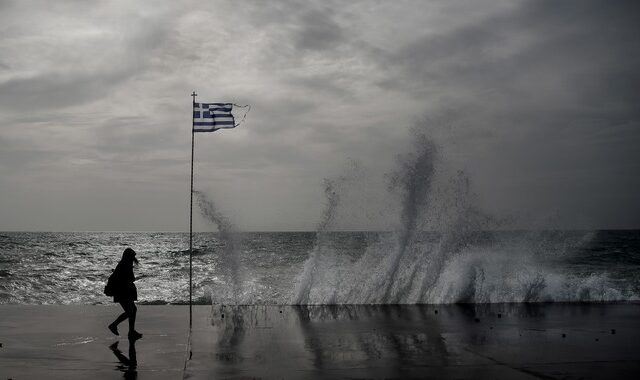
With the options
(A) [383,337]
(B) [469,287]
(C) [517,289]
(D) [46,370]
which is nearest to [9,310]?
(D) [46,370]

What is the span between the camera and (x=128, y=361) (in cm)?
826

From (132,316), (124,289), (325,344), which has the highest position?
(124,289)

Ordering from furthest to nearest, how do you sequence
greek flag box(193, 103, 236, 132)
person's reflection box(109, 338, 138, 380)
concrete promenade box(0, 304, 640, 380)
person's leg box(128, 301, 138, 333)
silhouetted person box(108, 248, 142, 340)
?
greek flag box(193, 103, 236, 132)
silhouetted person box(108, 248, 142, 340)
person's leg box(128, 301, 138, 333)
concrete promenade box(0, 304, 640, 380)
person's reflection box(109, 338, 138, 380)

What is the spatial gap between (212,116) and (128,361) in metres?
6.33

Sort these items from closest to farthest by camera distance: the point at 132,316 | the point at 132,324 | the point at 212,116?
the point at 132,324
the point at 132,316
the point at 212,116

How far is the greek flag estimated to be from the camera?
13297 mm

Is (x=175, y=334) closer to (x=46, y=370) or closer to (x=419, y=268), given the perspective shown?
(x=46, y=370)

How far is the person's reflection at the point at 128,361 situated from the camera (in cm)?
746

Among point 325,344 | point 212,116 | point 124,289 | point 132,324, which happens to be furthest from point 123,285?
point 212,116

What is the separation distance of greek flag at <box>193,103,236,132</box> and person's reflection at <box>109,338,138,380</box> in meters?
5.10

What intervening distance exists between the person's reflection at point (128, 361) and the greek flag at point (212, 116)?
510 cm

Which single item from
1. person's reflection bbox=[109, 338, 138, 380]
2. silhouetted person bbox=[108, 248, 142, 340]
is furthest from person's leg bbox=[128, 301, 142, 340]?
person's reflection bbox=[109, 338, 138, 380]

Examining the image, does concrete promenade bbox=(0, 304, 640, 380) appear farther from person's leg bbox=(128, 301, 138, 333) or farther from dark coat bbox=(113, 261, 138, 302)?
dark coat bbox=(113, 261, 138, 302)

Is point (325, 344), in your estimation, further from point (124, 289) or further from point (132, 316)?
point (124, 289)
